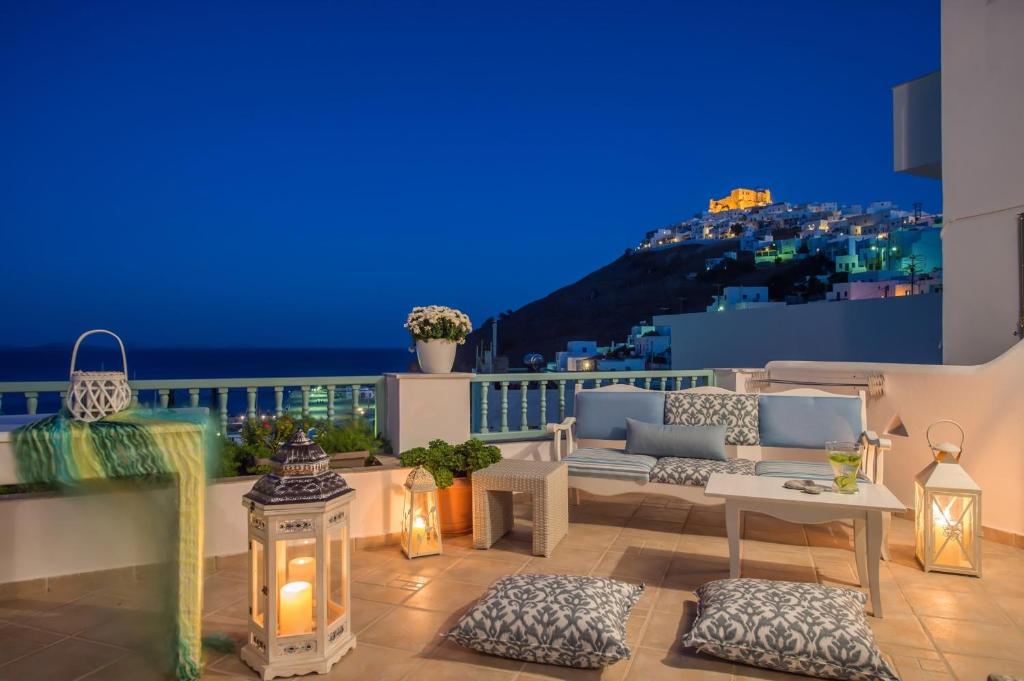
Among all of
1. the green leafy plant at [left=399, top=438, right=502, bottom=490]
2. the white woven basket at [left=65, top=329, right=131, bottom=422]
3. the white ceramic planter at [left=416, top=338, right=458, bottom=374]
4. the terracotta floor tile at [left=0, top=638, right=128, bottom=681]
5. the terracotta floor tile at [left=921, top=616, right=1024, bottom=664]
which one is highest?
the white ceramic planter at [left=416, top=338, right=458, bottom=374]

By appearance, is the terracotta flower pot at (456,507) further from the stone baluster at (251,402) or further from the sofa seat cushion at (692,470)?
the stone baluster at (251,402)

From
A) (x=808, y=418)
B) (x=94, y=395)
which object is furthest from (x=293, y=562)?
(x=808, y=418)

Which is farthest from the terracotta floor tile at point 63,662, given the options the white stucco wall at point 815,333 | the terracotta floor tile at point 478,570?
the white stucco wall at point 815,333

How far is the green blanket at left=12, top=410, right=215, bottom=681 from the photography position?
2.24 metres

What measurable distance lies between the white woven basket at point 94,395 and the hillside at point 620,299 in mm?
27322

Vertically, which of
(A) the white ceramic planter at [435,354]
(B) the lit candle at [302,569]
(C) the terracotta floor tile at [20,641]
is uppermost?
(A) the white ceramic planter at [435,354]

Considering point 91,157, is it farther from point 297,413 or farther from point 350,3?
point 297,413

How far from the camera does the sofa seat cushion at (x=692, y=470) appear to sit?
4.27 meters

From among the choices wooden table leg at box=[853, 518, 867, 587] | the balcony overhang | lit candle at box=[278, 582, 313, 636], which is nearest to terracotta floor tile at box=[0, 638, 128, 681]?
lit candle at box=[278, 582, 313, 636]

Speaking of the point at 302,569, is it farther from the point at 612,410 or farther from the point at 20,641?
the point at 612,410

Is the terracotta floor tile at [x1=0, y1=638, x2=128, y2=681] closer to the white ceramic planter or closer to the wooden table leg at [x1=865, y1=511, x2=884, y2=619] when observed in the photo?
the white ceramic planter

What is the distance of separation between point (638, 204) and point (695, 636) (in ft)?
186

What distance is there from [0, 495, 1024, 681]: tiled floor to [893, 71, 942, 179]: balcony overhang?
17.8 feet

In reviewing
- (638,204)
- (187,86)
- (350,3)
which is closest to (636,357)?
(350,3)
